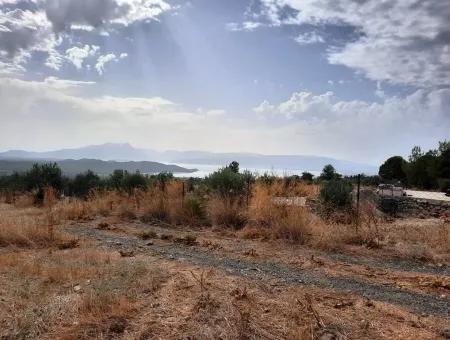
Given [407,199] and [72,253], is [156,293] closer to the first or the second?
[72,253]

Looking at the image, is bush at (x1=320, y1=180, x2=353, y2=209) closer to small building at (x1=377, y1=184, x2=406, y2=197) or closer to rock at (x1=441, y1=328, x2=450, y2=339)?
small building at (x1=377, y1=184, x2=406, y2=197)

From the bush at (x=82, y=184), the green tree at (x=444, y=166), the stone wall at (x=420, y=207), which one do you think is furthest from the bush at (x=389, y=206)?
the bush at (x=82, y=184)

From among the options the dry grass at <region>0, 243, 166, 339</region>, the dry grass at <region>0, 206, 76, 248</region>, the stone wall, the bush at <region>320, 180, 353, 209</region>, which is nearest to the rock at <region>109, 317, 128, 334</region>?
the dry grass at <region>0, 243, 166, 339</region>

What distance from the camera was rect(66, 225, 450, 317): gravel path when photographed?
533 centimetres

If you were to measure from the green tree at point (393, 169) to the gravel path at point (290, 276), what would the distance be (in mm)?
32759

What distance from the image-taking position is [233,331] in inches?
163

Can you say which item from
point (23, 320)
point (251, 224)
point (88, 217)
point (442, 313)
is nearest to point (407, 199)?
point (251, 224)

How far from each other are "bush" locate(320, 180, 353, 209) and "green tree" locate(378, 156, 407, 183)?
25.3 metres

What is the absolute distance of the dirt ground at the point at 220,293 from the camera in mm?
4375

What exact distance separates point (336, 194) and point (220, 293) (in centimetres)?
951

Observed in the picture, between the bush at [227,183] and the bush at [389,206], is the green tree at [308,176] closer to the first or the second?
the bush at [389,206]

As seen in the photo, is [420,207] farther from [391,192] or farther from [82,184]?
[82,184]

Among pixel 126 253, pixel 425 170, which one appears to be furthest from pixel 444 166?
pixel 126 253

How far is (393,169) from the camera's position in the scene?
39.1 m
